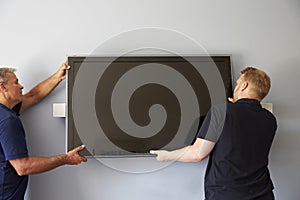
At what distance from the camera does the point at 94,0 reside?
2.26m

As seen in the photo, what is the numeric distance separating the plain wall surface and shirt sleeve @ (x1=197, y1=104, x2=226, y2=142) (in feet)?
1.65

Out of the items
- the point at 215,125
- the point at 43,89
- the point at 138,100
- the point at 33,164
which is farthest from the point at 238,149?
the point at 43,89

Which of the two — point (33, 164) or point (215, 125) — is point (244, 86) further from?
point (33, 164)

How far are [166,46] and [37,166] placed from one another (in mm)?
1110

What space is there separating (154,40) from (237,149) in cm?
94

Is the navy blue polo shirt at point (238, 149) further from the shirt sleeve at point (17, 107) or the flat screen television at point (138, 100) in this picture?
the shirt sleeve at point (17, 107)

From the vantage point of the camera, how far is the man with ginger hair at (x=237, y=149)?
176cm

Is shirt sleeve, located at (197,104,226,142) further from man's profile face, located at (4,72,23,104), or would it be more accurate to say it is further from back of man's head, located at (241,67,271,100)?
man's profile face, located at (4,72,23,104)

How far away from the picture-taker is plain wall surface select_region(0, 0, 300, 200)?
7.19 feet

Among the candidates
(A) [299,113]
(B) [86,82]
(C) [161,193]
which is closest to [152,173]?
(C) [161,193]

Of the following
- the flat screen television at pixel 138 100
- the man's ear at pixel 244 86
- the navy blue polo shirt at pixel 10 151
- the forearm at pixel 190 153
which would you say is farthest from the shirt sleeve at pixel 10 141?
the man's ear at pixel 244 86

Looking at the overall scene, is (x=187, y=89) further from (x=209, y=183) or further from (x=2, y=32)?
(x=2, y=32)

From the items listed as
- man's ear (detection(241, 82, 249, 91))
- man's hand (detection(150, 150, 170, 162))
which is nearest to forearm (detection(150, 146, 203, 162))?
man's hand (detection(150, 150, 170, 162))

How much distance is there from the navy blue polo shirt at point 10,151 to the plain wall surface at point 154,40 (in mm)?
329
